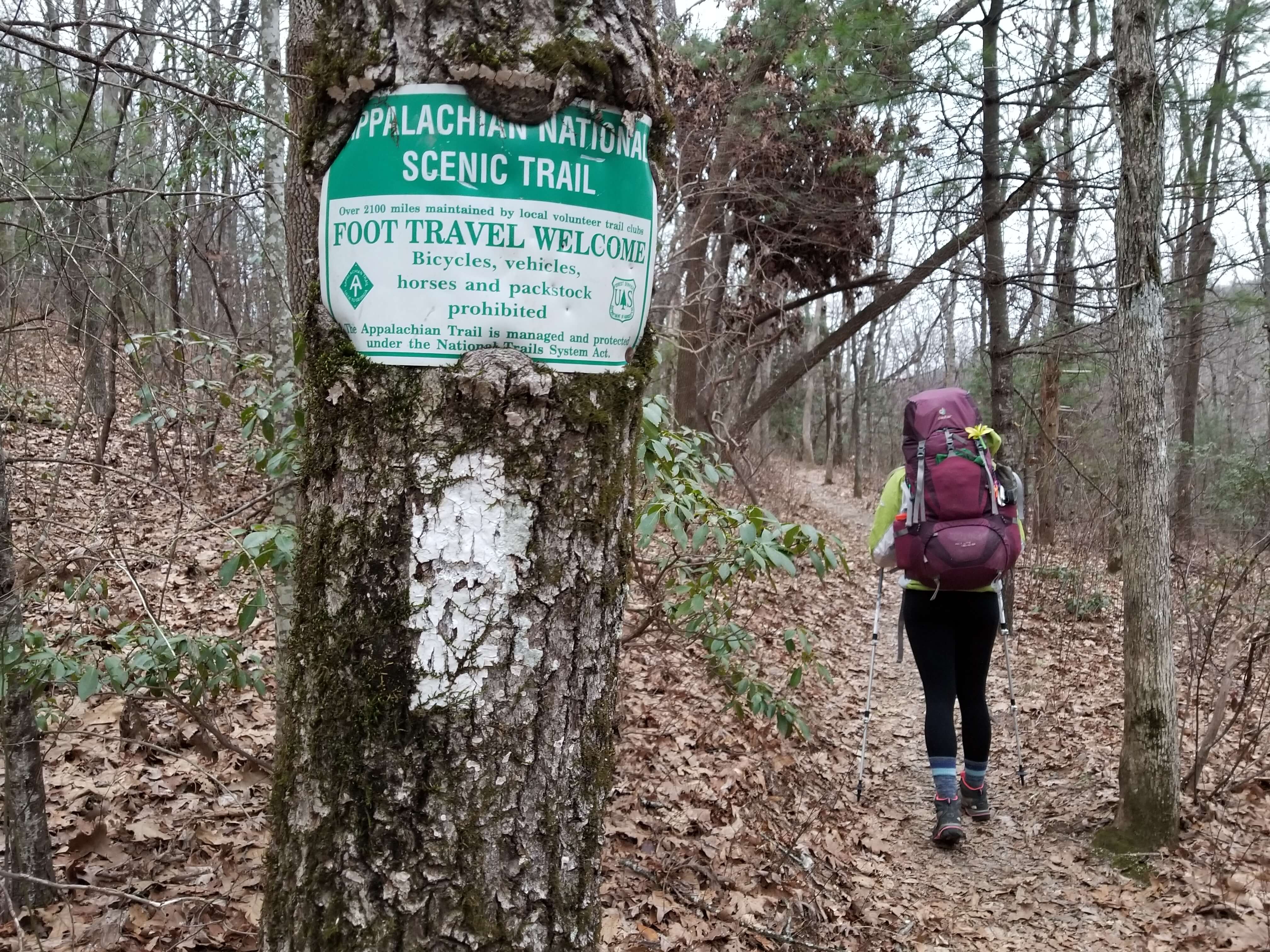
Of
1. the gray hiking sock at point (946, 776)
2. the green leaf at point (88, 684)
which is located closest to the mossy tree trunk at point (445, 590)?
the green leaf at point (88, 684)

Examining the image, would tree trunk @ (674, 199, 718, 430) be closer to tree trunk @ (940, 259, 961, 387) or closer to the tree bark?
tree trunk @ (940, 259, 961, 387)

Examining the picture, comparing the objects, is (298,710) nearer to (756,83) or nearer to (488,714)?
(488,714)

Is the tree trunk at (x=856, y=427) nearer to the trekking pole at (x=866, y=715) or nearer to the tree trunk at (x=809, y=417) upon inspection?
the tree trunk at (x=809, y=417)

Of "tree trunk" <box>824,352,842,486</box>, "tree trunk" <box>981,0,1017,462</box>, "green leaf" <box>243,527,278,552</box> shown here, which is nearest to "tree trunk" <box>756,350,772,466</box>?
A: "tree trunk" <box>824,352,842,486</box>

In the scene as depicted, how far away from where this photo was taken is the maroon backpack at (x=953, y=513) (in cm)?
371

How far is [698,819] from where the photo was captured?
3711 millimetres

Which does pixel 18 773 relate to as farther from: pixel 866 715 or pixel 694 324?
pixel 694 324

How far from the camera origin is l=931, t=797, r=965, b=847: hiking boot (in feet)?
12.9

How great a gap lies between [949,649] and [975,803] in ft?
3.13

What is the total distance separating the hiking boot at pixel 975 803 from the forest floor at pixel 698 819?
0.23 feet

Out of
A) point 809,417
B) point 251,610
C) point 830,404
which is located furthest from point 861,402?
point 251,610

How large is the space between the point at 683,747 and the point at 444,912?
340 centimetres

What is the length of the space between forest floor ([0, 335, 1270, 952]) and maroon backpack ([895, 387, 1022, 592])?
53.1 inches

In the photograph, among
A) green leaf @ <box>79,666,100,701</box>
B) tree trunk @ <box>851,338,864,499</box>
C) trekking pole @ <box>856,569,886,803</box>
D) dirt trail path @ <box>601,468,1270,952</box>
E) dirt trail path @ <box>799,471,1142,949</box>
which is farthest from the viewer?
tree trunk @ <box>851,338,864,499</box>
